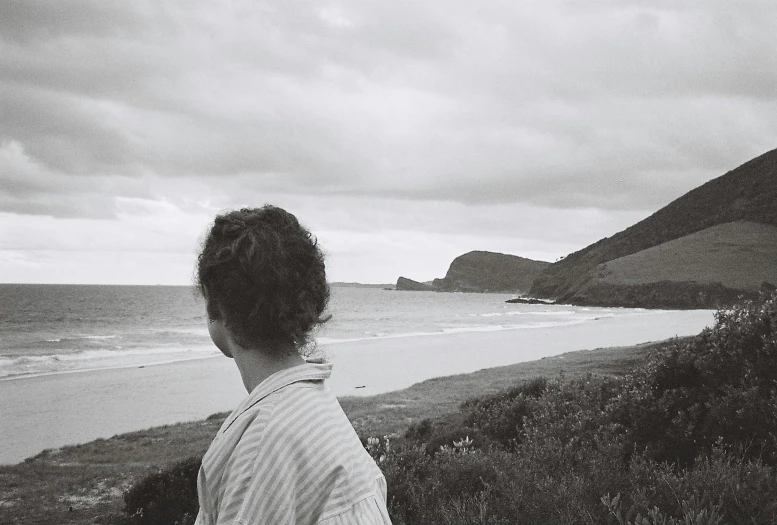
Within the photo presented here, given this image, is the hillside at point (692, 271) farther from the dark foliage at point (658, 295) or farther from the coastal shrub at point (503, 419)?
the coastal shrub at point (503, 419)

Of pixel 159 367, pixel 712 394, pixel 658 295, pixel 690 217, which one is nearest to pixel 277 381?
pixel 712 394

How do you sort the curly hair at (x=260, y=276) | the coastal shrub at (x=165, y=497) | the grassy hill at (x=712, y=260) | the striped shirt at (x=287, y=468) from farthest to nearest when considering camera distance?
1. the grassy hill at (x=712, y=260)
2. the coastal shrub at (x=165, y=497)
3. the curly hair at (x=260, y=276)
4. the striped shirt at (x=287, y=468)

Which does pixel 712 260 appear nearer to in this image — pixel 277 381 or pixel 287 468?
pixel 277 381

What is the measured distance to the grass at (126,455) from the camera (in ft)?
33.4

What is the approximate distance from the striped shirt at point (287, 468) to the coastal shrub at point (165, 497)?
17.6ft

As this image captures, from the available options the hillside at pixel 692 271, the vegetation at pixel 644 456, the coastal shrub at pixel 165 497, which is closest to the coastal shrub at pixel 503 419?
the vegetation at pixel 644 456

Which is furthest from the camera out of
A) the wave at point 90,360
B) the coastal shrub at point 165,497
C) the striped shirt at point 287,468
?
the wave at point 90,360

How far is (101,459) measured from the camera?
548 inches

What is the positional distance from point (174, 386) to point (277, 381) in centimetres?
2556

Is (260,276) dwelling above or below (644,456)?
above

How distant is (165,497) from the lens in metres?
6.79

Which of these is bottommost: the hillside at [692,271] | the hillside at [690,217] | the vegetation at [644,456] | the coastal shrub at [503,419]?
the coastal shrub at [503,419]

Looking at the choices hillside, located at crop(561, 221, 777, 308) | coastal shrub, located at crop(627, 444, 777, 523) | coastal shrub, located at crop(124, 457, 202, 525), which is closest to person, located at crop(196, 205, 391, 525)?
coastal shrub, located at crop(627, 444, 777, 523)

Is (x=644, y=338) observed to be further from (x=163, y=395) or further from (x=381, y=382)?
(x=163, y=395)
